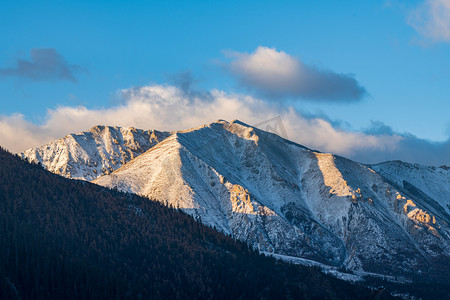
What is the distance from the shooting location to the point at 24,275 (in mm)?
198500

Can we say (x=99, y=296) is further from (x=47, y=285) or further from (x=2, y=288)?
(x=2, y=288)

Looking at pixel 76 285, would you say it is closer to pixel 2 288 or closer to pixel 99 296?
pixel 99 296

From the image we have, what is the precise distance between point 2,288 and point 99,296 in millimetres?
33140

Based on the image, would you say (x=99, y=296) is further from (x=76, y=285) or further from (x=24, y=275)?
(x=24, y=275)

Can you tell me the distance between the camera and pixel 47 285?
196875mm

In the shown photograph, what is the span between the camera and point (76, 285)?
655 ft

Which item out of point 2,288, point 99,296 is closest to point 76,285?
point 99,296

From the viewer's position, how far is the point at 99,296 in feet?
650

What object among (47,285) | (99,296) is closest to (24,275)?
(47,285)

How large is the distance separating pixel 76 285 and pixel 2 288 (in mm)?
25062

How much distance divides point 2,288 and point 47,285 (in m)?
15.1

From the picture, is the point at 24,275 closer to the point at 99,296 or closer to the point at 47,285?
the point at 47,285

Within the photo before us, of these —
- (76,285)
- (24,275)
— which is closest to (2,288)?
(24,275)

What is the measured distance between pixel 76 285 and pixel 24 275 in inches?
748
